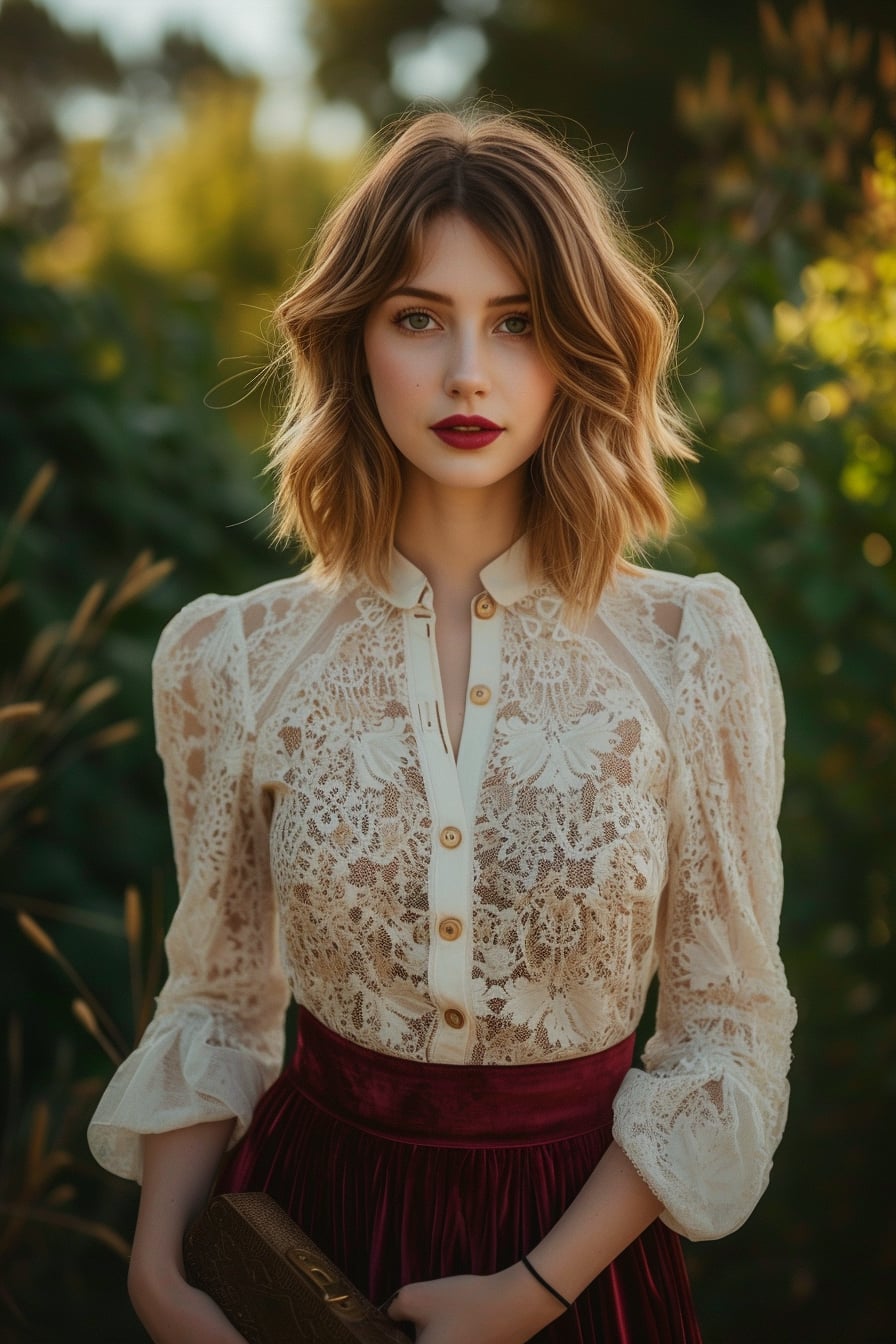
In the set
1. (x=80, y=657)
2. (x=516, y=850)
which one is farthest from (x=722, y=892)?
(x=80, y=657)

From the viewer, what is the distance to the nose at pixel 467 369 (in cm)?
159

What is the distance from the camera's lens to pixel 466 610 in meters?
1.77

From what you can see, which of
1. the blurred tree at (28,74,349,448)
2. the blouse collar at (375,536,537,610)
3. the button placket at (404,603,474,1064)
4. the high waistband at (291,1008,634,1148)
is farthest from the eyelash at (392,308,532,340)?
the blurred tree at (28,74,349,448)

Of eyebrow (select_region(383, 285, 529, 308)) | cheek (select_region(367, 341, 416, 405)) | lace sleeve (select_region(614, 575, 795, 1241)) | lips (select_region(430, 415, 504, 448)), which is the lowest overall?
lace sleeve (select_region(614, 575, 795, 1241))

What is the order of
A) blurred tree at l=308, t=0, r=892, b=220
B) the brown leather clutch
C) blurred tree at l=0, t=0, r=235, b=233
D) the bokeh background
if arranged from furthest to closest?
1. blurred tree at l=0, t=0, r=235, b=233
2. blurred tree at l=308, t=0, r=892, b=220
3. the bokeh background
4. the brown leather clutch

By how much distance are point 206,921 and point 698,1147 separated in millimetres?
718

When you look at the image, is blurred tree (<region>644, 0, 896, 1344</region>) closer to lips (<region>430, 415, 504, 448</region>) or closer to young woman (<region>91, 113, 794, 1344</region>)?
young woman (<region>91, 113, 794, 1344</region>)

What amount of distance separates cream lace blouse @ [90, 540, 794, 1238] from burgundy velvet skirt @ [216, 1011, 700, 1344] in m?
0.05

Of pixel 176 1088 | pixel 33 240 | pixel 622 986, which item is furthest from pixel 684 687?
pixel 33 240

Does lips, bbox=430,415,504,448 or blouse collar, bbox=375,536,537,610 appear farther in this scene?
blouse collar, bbox=375,536,537,610

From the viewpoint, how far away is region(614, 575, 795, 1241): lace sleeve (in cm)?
162

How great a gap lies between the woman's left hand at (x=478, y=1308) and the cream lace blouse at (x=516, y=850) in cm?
19

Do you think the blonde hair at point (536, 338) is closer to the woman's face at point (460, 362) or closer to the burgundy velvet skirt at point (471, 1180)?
the woman's face at point (460, 362)

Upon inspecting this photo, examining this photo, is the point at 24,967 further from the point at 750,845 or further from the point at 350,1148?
the point at 750,845
